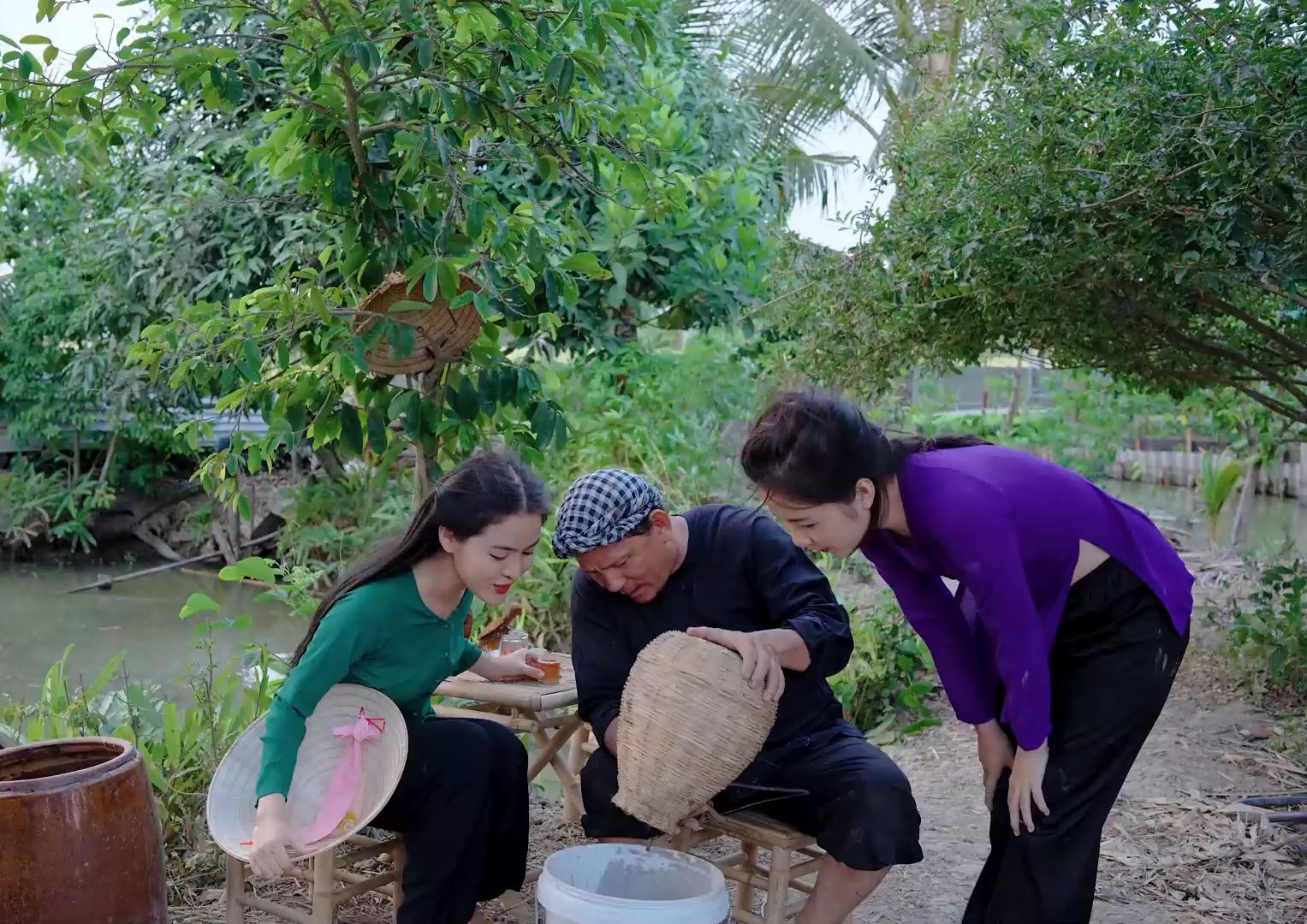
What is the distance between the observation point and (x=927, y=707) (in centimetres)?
552

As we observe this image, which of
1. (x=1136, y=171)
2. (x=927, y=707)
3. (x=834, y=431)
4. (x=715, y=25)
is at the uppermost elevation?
(x=715, y=25)

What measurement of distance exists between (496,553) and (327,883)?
0.85 metres

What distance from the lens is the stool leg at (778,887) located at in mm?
2680

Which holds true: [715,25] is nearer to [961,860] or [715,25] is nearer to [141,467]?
[141,467]

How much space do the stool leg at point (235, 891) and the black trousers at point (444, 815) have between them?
1.50ft

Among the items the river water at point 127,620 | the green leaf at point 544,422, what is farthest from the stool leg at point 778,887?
the river water at point 127,620

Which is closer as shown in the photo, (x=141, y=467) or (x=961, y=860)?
(x=961, y=860)

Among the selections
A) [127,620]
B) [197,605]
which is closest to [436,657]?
[197,605]

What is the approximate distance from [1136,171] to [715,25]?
8.91 metres

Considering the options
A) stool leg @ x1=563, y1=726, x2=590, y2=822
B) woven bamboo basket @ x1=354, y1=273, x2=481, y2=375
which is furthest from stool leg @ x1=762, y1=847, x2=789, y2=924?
woven bamboo basket @ x1=354, y1=273, x2=481, y2=375

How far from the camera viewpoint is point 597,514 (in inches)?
103

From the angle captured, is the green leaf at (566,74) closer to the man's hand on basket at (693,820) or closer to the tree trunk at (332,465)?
the man's hand on basket at (693,820)

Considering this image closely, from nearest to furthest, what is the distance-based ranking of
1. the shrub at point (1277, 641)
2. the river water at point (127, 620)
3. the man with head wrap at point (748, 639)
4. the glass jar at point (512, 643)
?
the man with head wrap at point (748, 639)
the glass jar at point (512, 643)
the shrub at point (1277, 641)
the river water at point (127, 620)

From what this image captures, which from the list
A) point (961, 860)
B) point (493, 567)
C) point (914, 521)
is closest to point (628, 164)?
point (493, 567)
